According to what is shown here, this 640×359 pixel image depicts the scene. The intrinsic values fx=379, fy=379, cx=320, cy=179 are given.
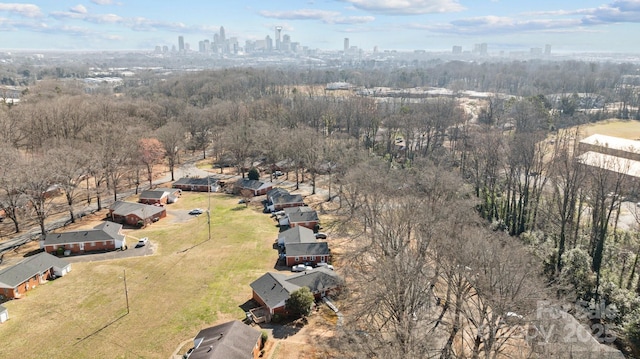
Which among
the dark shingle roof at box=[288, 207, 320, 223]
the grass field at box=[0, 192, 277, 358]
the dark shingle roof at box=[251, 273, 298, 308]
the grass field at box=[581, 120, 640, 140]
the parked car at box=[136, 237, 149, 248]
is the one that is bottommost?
the grass field at box=[0, 192, 277, 358]

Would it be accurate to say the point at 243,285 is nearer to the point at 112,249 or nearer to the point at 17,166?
the point at 112,249

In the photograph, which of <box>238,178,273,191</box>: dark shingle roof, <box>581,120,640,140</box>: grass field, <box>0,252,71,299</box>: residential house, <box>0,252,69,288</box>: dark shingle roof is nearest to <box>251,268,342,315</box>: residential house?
<box>0,252,71,299</box>: residential house

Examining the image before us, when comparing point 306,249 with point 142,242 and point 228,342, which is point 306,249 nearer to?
point 228,342

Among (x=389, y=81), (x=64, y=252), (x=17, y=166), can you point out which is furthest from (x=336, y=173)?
(x=389, y=81)

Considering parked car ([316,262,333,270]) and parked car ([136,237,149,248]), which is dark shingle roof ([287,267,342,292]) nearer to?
parked car ([316,262,333,270])

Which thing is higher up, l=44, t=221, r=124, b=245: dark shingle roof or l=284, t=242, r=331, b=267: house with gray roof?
l=44, t=221, r=124, b=245: dark shingle roof

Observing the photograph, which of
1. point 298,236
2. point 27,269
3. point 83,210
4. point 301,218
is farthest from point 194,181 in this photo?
point 27,269

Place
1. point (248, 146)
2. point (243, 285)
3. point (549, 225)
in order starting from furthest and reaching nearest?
point (248, 146) → point (549, 225) → point (243, 285)
